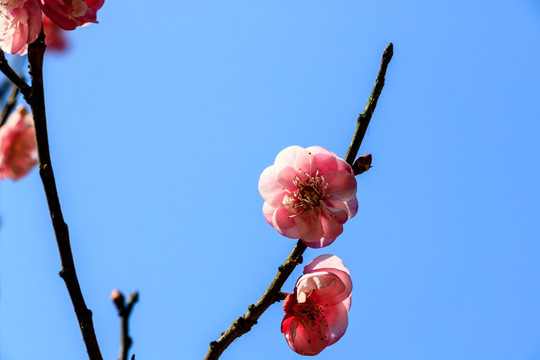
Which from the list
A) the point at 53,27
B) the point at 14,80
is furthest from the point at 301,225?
the point at 53,27

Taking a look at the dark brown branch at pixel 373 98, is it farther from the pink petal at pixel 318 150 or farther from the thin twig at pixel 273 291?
the pink petal at pixel 318 150

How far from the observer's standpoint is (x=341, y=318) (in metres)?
2.14

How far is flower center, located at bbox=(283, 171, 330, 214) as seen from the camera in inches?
84.4

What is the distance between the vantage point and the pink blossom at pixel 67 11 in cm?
184

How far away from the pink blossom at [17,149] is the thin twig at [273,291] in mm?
2985

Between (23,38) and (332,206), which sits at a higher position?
(23,38)

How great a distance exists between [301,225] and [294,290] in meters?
0.25

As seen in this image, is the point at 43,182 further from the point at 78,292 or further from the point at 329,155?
the point at 329,155

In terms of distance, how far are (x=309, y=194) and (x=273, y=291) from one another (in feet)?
1.75

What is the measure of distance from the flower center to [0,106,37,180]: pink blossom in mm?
2738

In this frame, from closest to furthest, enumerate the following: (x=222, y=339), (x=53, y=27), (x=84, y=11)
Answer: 1. (x=222, y=339)
2. (x=84, y=11)
3. (x=53, y=27)

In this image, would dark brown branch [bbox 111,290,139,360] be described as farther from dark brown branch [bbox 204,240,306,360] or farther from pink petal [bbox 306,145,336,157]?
pink petal [bbox 306,145,336,157]

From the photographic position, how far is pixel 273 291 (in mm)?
1797

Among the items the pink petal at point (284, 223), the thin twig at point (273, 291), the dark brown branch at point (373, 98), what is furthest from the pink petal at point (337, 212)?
the dark brown branch at point (373, 98)
